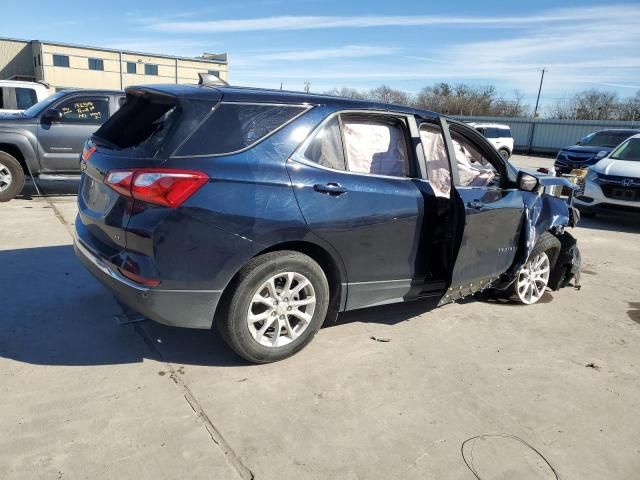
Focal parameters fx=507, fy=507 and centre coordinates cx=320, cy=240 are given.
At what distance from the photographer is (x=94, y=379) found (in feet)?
10.5

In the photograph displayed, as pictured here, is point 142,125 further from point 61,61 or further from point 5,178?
point 61,61

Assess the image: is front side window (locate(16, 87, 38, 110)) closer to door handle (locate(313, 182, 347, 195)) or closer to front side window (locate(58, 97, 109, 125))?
front side window (locate(58, 97, 109, 125))

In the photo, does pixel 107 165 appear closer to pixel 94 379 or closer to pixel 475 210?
pixel 94 379

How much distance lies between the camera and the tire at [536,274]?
199 inches

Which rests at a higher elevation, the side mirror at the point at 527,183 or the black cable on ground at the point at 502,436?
the side mirror at the point at 527,183

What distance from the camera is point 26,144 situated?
820 cm

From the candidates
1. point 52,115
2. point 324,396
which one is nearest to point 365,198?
point 324,396

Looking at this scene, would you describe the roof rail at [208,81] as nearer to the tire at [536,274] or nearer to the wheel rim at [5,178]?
the tire at [536,274]

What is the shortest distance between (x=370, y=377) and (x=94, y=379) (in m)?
1.78

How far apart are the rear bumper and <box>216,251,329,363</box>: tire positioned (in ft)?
0.44

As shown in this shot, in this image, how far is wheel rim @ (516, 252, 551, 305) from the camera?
507 centimetres

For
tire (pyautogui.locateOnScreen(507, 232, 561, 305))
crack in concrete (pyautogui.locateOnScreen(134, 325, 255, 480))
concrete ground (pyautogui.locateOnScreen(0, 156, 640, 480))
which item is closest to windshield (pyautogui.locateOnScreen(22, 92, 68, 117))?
concrete ground (pyautogui.locateOnScreen(0, 156, 640, 480))

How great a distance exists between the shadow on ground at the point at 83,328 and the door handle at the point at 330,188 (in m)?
1.29

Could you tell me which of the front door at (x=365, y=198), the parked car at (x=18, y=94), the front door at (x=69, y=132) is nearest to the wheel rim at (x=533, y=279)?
the front door at (x=365, y=198)
